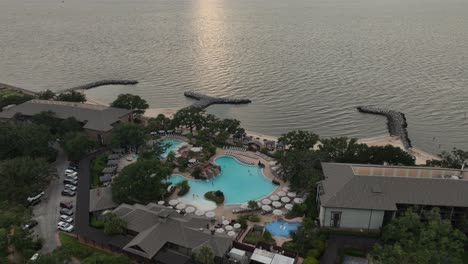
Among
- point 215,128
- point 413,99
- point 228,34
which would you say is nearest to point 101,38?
point 228,34

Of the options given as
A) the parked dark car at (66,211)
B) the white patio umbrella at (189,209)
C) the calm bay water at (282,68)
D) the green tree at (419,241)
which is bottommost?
the parked dark car at (66,211)

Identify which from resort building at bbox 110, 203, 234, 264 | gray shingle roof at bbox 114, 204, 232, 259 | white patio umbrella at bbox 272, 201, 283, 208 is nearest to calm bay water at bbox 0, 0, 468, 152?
white patio umbrella at bbox 272, 201, 283, 208

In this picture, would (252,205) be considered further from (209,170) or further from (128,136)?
(128,136)

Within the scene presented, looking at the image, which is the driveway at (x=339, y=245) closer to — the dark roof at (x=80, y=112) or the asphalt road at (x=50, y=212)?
the asphalt road at (x=50, y=212)

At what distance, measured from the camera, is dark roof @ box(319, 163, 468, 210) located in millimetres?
37250

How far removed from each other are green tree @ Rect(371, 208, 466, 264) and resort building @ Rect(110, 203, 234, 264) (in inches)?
598

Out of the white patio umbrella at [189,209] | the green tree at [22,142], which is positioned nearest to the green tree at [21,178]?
the green tree at [22,142]

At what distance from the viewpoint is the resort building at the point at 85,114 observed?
59625mm

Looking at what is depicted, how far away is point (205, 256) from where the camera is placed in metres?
32.6

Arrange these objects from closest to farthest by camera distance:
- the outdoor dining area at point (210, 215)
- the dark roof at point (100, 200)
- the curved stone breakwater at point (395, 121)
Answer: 1. the outdoor dining area at point (210, 215)
2. the dark roof at point (100, 200)
3. the curved stone breakwater at point (395, 121)

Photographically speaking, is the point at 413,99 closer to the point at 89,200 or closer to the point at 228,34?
the point at 89,200

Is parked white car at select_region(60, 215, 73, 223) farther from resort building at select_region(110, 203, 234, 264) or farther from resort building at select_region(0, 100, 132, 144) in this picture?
resort building at select_region(0, 100, 132, 144)

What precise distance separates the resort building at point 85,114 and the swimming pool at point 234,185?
1704cm

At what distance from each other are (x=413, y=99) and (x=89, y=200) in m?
74.8
